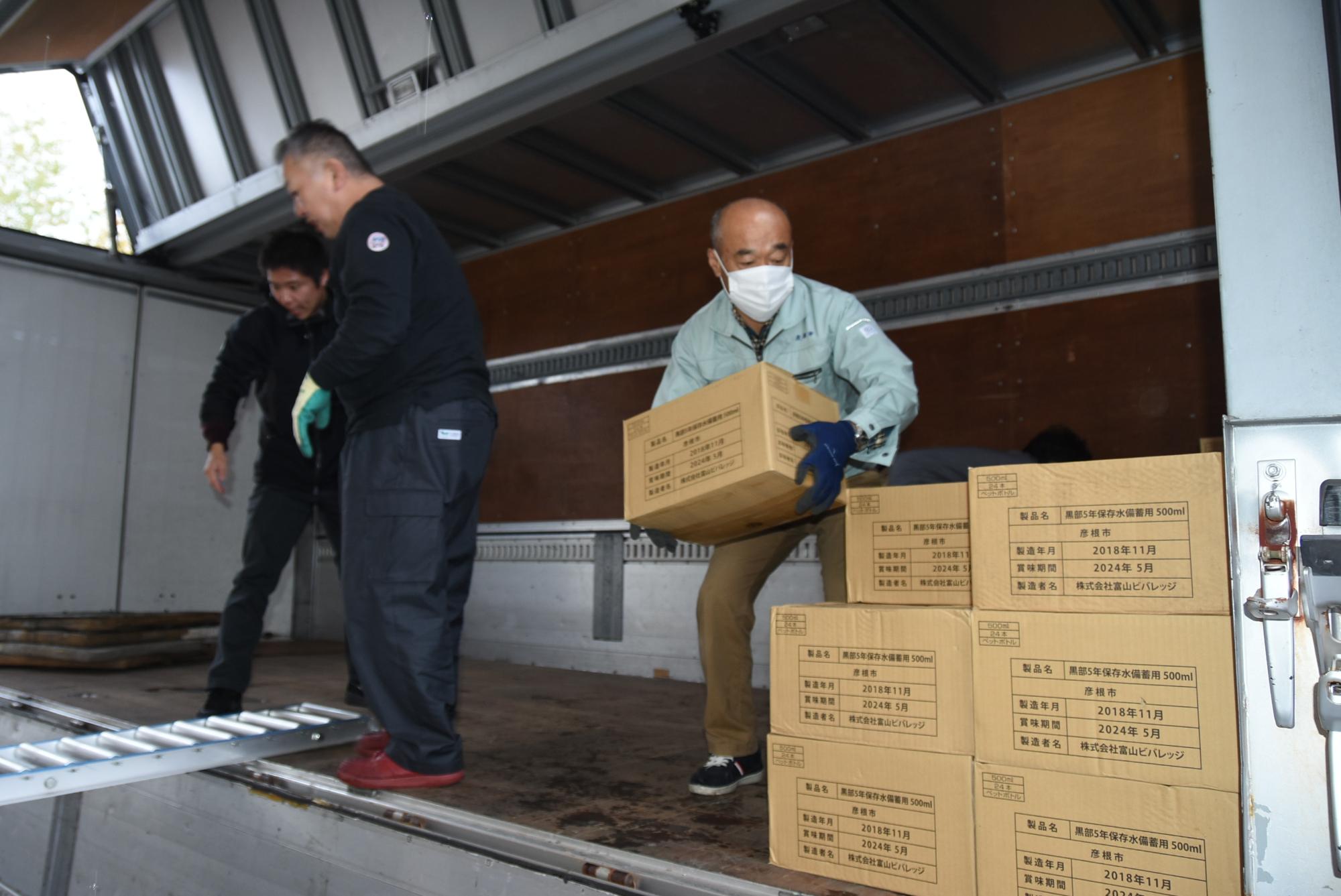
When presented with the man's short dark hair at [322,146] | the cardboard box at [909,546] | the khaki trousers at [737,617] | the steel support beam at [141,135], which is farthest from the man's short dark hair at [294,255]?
the steel support beam at [141,135]

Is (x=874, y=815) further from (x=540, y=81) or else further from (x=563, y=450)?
(x=563, y=450)

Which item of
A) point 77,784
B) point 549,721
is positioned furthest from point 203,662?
point 77,784

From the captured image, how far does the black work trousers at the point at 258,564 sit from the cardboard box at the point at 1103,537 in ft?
8.73

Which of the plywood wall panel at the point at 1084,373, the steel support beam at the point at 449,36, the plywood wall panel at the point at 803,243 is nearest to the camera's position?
the plywood wall panel at the point at 1084,373

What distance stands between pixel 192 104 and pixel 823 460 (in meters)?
5.82

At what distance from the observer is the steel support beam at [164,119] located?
610cm

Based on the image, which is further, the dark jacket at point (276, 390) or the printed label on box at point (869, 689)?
the dark jacket at point (276, 390)

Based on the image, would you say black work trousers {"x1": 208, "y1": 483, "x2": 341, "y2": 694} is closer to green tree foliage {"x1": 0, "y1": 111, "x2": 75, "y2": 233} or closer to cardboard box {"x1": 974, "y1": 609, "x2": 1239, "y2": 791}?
cardboard box {"x1": 974, "y1": 609, "x2": 1239, "y2": 791}

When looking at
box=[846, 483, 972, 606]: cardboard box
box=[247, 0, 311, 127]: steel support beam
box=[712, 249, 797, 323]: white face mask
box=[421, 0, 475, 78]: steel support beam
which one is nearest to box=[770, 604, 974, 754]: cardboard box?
box=[846, 483, 972, 606]: cardboard box

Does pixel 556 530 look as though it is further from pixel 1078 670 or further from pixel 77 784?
pixel 1078 670

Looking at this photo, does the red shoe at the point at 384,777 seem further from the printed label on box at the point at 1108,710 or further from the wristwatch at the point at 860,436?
the printed label on box at the point at 1108,710

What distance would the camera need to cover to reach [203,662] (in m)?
5.63

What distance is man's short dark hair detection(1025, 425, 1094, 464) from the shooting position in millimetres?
3373

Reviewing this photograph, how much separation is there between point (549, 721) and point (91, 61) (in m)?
5.76
